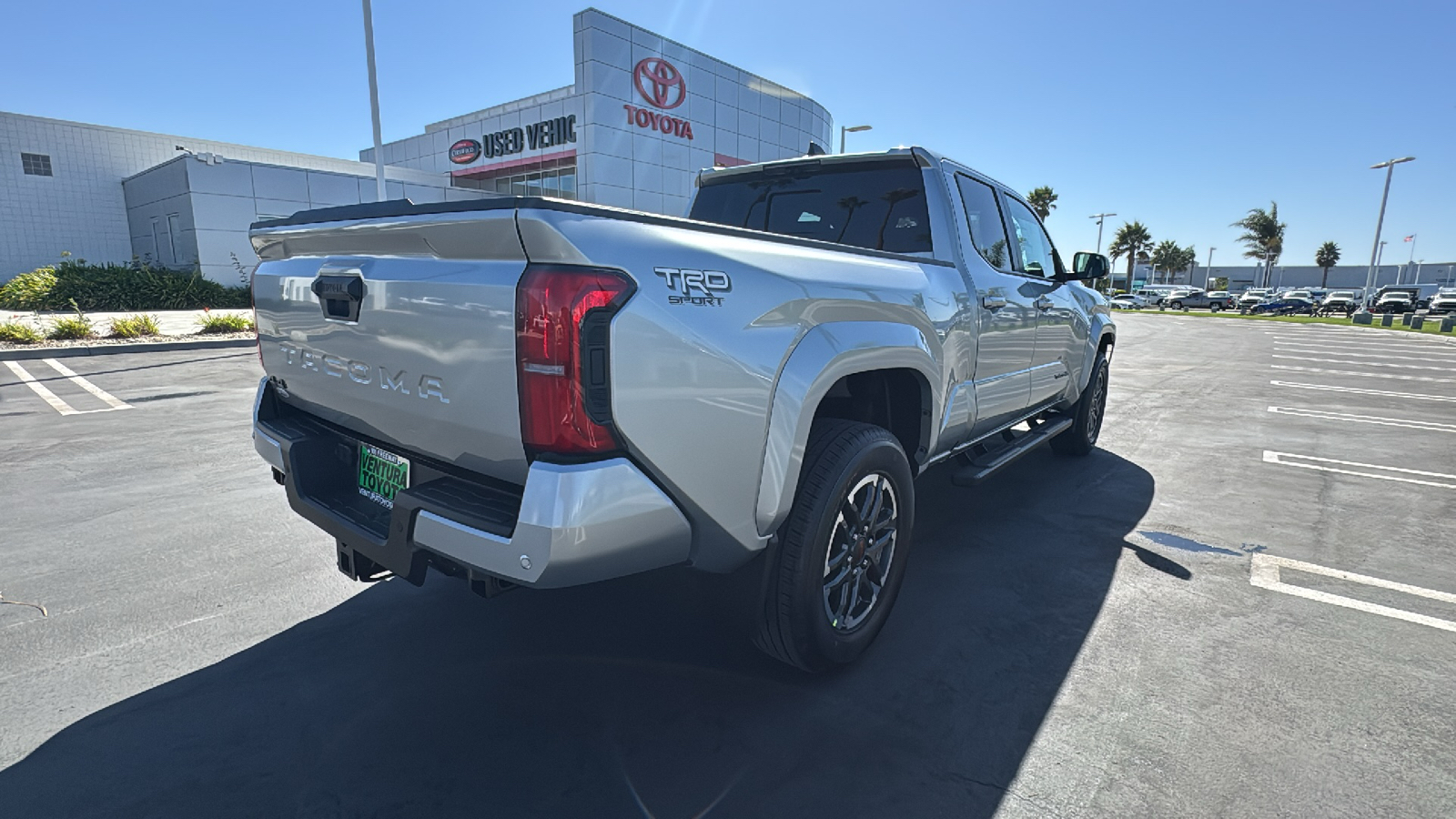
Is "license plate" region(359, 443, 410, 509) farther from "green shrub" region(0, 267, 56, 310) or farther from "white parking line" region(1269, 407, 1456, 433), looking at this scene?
"green shrub" region(0, 267, 56, 310)

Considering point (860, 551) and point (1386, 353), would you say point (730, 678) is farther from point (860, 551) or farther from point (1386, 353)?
point (1386, 353)

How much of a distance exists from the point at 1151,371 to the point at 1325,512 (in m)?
8.82

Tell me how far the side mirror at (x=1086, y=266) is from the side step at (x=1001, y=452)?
1043 millimetres

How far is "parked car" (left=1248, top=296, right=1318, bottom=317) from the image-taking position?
44.2 m

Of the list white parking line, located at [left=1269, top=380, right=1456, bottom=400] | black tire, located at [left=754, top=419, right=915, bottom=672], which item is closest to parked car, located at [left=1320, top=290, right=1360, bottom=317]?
white parking line, located at [left=1269, top=380, right=1456, bottom=400]

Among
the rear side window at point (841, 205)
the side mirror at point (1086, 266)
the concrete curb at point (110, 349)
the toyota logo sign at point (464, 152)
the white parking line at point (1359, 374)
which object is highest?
the toyota logo sign at point (464, 152)

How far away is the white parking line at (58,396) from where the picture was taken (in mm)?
7175

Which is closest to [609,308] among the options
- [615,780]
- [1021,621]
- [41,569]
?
[615,780]

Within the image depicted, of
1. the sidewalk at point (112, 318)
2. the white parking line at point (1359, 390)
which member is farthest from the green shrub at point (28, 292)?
the white parking line at point (1359, 390)

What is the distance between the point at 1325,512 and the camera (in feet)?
15.2

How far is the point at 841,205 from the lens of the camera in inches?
147

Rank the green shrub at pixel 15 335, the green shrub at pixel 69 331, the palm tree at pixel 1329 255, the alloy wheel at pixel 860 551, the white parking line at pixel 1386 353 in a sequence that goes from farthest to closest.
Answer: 1. the palm tree at pixel 1329 255
2. the white parking line at pixel 1386 353
3. the green shrub at pixel 69 331
4. the green shrub at pixel 15 335
5. the alloy wheel at pixel 860 551

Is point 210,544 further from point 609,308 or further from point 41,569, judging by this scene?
point 609,308

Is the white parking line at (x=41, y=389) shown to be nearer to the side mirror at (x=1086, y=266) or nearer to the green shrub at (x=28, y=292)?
the side mirror at (x=1086, y=266)
